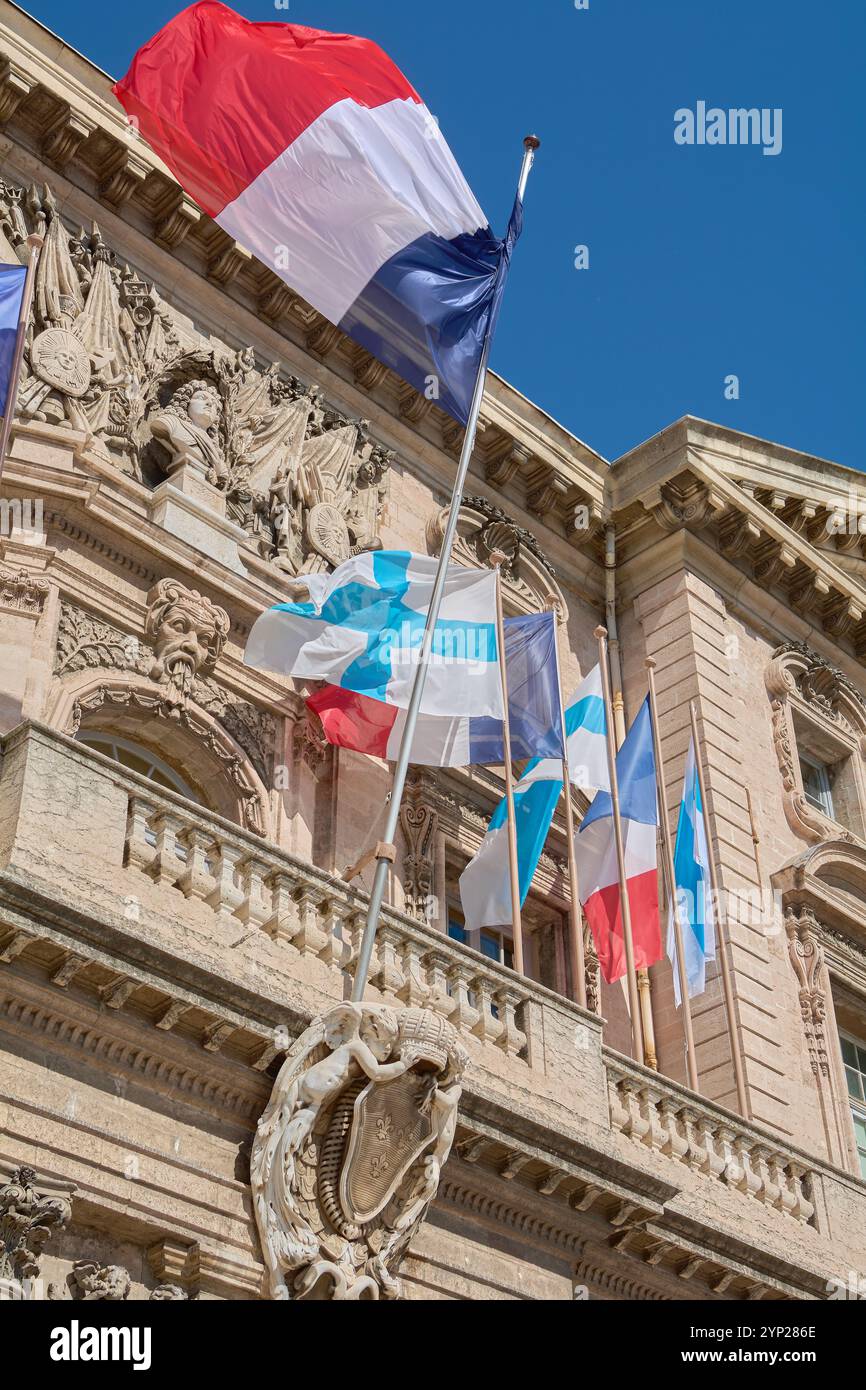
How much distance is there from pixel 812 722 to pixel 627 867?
575 centimetres

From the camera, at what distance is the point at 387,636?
16.9 m

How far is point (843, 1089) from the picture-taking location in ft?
65.0

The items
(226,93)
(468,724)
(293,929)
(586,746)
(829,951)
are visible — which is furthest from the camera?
(829,951)

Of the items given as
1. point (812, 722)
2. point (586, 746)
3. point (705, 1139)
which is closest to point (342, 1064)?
point (705, 1139)

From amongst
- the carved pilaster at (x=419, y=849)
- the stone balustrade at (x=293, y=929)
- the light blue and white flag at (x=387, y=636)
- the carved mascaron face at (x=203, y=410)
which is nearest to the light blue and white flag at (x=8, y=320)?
the light blue and white flag at (x=387, y=636)

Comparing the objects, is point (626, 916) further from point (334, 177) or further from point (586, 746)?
point (334, 177)

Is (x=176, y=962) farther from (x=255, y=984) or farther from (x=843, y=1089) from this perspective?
(x=843, y=1089)

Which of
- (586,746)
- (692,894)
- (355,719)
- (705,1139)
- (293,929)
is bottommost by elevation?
(705,1139)

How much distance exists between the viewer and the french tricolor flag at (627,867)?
18141 millimetres

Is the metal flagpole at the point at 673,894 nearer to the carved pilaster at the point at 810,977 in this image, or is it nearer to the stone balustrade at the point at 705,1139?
the stone balustrade at the point at 705,1139

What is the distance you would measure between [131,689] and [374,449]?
207 inches

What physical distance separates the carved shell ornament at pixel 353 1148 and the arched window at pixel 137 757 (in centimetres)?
428

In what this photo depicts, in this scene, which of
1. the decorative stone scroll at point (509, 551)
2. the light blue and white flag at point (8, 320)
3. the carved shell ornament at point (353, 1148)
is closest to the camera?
the carved shell ornament at point (353, 1148)

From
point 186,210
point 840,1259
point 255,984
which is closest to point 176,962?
point 255,984
